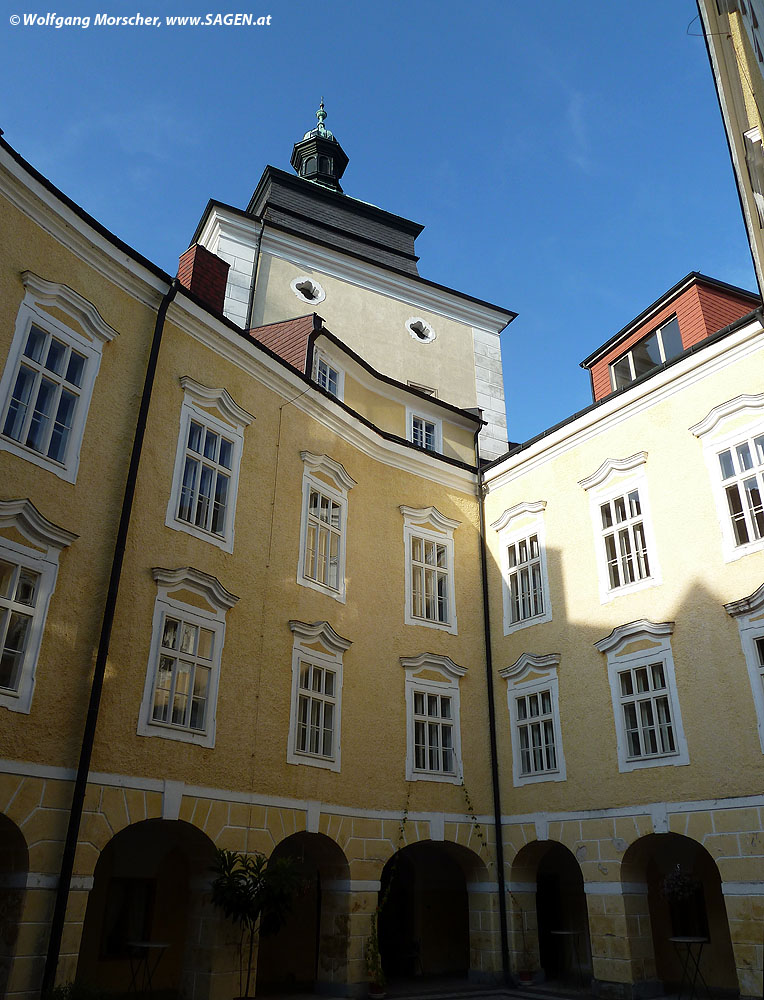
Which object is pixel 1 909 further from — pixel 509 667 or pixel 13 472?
pixel 509 667

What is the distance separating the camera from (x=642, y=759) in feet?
46.5

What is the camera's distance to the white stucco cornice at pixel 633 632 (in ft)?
47.5

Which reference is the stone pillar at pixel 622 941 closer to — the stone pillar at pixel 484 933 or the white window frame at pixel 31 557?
the stone pillar at pixel 484 933

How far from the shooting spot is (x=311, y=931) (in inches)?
634

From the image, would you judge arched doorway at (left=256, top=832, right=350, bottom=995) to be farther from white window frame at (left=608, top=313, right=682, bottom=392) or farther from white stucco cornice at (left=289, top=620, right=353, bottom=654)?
white window frame at (left=608, top=313, right=682, bottom=392)

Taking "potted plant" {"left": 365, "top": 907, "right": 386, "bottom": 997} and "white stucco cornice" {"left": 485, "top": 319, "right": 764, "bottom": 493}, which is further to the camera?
"white stucco cornice" {"left": 485, "top": 319, "right": 764, "bottom": 493}

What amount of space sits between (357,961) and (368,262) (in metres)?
18.7

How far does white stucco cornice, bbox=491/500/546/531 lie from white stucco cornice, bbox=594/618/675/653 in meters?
3.43

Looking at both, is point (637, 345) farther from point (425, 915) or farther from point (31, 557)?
point (31, 557)

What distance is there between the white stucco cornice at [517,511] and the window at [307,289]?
8940 mm

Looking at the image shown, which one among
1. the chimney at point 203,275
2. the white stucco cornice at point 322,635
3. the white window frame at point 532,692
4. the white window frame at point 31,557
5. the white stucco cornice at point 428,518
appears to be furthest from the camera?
the white stucco cornice at point 428,518

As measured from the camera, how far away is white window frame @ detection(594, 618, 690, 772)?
1384 cm

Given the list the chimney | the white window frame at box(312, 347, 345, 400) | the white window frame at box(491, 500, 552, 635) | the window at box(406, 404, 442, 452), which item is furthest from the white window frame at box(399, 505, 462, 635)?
the chimney

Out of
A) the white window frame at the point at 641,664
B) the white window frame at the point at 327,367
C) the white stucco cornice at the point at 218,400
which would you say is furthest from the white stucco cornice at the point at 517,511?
the white stucco cornice at the point at 218,400
